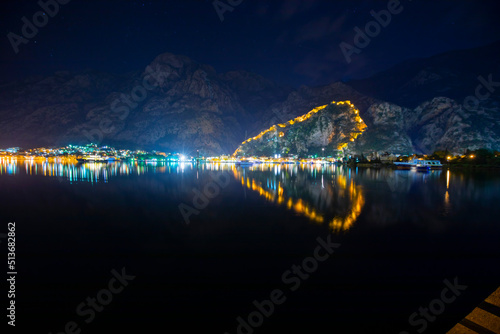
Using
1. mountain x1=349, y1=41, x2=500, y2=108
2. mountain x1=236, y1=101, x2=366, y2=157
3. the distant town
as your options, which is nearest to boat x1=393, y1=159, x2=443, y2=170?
the distant town

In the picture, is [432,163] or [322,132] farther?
[322,132]

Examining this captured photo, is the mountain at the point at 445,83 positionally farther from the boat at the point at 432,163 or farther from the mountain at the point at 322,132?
the boat at the point at 432,163

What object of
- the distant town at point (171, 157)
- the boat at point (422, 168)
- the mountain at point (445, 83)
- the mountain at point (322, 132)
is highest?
the mountain at point (445, 83)

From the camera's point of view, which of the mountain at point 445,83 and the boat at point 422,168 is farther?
the mountain at point 445,83

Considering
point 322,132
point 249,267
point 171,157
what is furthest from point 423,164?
point 171,157

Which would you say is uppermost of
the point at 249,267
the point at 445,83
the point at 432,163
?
the point at 445,83

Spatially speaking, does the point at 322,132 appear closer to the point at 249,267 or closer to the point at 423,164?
the point at 423,164

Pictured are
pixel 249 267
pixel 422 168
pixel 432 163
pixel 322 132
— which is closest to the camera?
pixel 249 267

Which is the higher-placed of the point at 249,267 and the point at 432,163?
the point at 249,267

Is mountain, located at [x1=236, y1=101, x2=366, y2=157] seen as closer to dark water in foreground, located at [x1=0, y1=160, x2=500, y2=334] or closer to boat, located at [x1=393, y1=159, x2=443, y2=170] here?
boat, located at [x1=393, y1=159, x2=443, y2=170]

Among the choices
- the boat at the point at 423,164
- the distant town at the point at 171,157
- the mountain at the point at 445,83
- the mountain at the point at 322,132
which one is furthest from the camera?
the mountain at the point at 445,83

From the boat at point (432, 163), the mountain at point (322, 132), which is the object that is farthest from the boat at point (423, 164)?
the mountain at point (322, 132)

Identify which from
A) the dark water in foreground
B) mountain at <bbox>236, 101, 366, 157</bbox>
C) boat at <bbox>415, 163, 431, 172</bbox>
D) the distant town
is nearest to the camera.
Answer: the dark water in foreground
